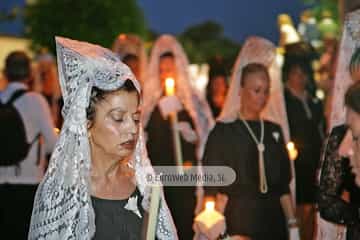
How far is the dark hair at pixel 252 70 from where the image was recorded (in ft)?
20.6

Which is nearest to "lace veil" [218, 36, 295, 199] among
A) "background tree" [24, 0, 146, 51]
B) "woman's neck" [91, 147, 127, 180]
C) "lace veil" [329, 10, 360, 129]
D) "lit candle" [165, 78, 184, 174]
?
"lit candle" [165, 78, 184, 174]

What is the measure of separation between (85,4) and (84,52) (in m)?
21.6

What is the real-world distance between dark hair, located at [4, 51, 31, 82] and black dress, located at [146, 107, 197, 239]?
1.42 metres

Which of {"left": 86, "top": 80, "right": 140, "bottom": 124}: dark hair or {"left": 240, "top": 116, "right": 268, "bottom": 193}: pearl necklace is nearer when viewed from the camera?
{"left": 86, "top": 80, "right": 140, "bottom": 124}: dark hair

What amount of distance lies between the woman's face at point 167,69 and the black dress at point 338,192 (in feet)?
11.7

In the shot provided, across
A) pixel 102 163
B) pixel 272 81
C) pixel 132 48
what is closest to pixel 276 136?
pixel 272 81

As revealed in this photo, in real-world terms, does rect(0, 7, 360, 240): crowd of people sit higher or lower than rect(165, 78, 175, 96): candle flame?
lower

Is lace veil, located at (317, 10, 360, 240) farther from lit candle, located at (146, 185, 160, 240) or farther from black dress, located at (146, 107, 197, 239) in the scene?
black dress, located at (146, 107, 197, 239)

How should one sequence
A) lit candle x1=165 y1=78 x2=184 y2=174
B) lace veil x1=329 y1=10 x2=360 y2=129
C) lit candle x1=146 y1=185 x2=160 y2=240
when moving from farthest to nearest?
lit candle x1=165 y1=78 x2=184 y2=174 < lace veil x1=329 y1=10 x2=360 y2=129 < lit candle x1=146 y1=185 x2=160 y2=240

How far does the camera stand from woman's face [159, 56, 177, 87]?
802 cm

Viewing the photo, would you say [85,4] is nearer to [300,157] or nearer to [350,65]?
[300,157]

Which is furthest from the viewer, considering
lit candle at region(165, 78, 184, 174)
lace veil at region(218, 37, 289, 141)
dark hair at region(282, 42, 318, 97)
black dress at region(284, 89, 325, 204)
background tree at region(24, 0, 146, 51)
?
background tree at region(24, 0, 146, 51)

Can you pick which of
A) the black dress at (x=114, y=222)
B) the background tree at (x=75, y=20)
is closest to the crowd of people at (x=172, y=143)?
the black dress at (x=114, y=222)

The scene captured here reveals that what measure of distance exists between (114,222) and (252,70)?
2949 millimetres
